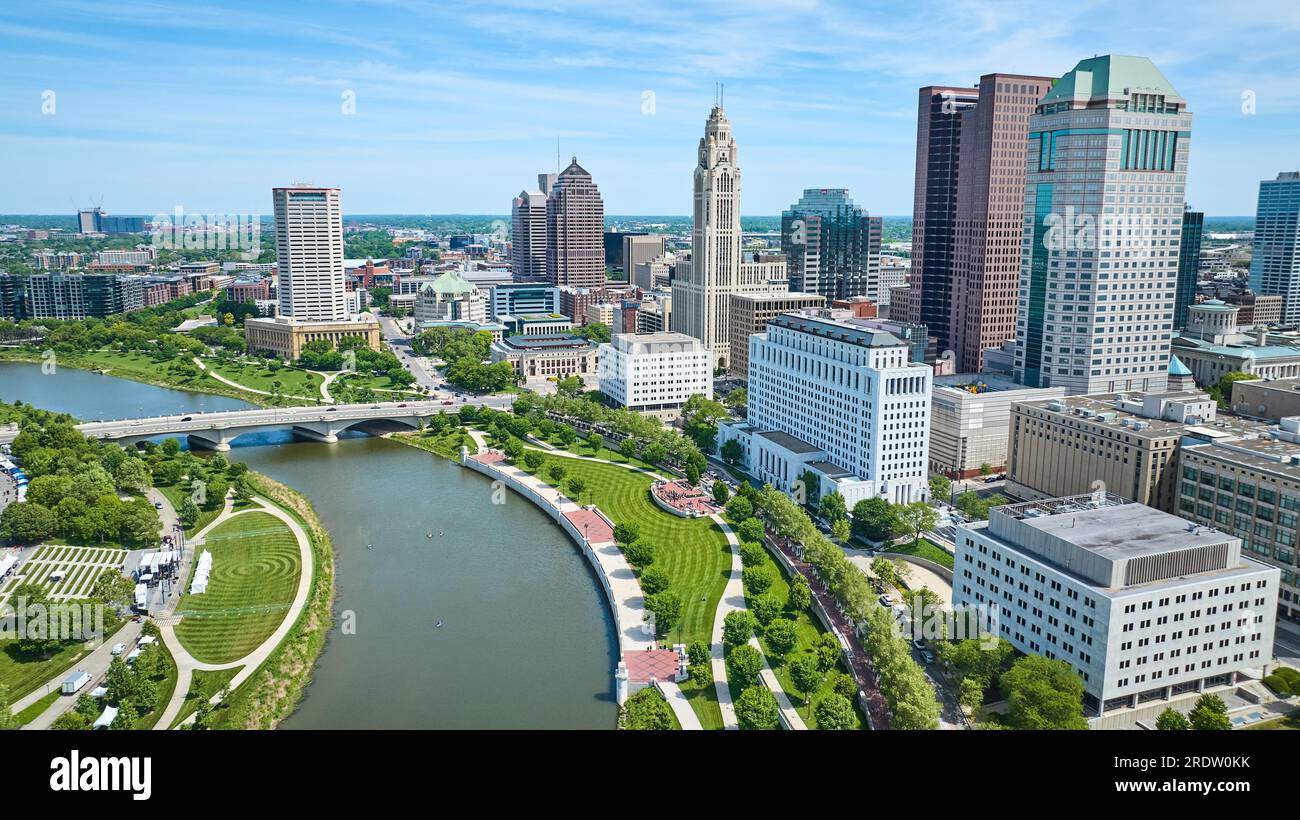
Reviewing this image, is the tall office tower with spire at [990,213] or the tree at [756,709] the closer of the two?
the tree at [756,709]

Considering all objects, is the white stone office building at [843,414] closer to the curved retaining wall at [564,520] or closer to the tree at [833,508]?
the tree at [833,508]

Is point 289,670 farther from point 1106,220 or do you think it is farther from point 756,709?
point 1106,220

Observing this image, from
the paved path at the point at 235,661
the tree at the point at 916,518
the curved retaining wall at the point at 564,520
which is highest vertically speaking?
the tree at the point at 916,518

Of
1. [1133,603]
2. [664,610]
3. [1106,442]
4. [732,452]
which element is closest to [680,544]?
[664,610]

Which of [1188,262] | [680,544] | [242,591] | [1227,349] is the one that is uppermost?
[1188,262]

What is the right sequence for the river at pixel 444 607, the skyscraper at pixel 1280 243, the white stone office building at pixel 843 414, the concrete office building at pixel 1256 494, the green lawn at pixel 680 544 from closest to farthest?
the river at pixel 444 607 < the green lawn at pixel 680 544 < the concrete office building at pixel 1256 494 < the white stone office building at pixel 843 414 < the skyscraper at pixel 1280 243

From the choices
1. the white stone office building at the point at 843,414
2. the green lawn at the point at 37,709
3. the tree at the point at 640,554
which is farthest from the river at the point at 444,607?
the white stone office building at the point at 843,414

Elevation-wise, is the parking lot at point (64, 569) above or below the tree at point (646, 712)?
above
